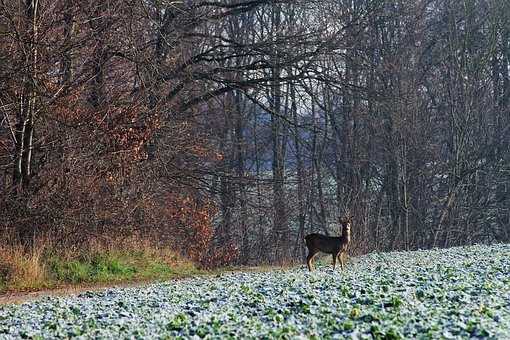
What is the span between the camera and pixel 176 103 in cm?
2766

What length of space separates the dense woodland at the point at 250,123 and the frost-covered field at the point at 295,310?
6.84 meters

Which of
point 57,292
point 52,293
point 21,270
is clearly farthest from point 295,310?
point 21,270

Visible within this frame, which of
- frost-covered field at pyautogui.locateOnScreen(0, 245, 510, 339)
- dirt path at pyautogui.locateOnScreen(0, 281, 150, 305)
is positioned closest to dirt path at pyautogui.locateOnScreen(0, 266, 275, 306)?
dirt path at pyautogui.locateOnScreen(0, 281, 150, 305)

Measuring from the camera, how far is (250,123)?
43219 millimetres

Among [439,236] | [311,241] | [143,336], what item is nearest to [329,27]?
[311,241]

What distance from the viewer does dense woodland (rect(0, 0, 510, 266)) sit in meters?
19.4

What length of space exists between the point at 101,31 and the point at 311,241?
7.73 metres

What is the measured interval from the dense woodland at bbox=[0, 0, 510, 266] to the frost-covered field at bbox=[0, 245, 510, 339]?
6.84 meters

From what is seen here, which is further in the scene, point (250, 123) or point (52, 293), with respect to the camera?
point (250, 123)

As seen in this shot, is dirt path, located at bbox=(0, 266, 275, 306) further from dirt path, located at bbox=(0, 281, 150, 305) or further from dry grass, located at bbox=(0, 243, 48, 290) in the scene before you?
dry grass, located at bbox=(0, 243, 48, 290)

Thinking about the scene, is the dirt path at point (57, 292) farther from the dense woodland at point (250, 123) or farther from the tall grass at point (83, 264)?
the dense woodland at point (250, 123)

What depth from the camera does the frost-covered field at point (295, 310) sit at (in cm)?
796

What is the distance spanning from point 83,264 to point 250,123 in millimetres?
26414

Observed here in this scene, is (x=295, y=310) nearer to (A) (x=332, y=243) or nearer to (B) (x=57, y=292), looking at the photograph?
(B) (x=57, y=292)
